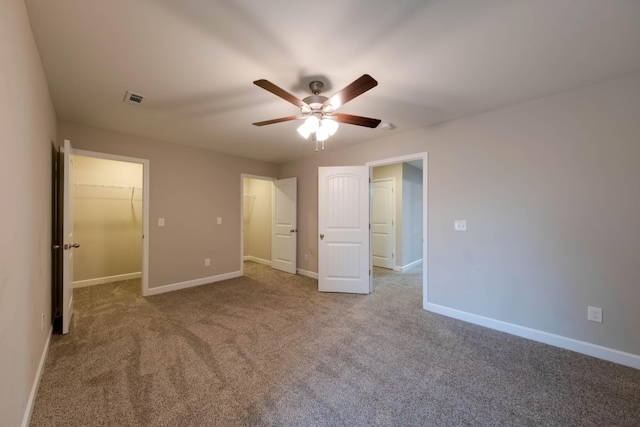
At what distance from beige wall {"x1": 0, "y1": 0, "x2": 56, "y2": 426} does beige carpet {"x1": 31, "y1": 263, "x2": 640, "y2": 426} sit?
412mm

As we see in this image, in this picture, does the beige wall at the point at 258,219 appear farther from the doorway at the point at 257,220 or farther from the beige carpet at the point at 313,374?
the beige carpet at the point at 313,374

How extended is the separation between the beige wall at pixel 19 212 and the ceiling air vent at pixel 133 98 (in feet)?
1.84

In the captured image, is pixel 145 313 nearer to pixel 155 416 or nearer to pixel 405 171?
pixel 155 416

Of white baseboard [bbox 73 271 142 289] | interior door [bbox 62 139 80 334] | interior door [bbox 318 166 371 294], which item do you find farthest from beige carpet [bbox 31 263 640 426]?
white baseboard [bbox 73 271 142 289]

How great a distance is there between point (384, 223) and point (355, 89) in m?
4.24

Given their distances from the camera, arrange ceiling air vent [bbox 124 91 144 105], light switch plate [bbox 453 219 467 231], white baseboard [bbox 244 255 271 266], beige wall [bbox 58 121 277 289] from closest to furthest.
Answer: ceiling air vent [bbox 124 91 144 105] < light switch plate [bbox 453 219 467 231] < beige wall [bbox 58 121 277 289] < white baseboard [bbox 244 255 271 266]

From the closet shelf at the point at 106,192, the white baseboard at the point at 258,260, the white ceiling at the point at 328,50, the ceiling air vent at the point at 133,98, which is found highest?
the white ceiling at the point at 328,50

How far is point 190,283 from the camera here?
418 cm

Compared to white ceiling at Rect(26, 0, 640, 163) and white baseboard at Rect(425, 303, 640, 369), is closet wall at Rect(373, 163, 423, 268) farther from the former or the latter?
white ceiling at Rect(26, 0, 640, 163)

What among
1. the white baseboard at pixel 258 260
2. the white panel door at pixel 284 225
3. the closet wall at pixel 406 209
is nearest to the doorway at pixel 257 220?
the white baseboard at pixel 258 260

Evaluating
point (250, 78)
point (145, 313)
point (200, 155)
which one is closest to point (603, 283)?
point (250, 78)

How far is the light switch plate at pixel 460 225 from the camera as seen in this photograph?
2.98 metres

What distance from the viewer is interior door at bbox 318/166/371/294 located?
3885 millimetres

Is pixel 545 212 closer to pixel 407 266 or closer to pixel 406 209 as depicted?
pixel 406 209
